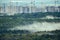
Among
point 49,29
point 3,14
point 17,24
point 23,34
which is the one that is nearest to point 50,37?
point 49,29

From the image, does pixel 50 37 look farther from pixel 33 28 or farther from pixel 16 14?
pixel 16 14

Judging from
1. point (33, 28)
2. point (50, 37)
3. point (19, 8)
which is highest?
point (19, 8)

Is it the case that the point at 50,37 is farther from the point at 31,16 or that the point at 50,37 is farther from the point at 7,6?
the point at 7,6

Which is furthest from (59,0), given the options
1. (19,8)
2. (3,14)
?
(3,14)

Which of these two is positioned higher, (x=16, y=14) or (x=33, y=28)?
(x=16, y=14)

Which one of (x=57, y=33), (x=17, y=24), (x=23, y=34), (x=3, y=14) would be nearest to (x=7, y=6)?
(x=3, y=14)

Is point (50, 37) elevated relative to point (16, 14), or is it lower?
lower

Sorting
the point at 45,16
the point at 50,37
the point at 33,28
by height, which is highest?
the point at 45,16
